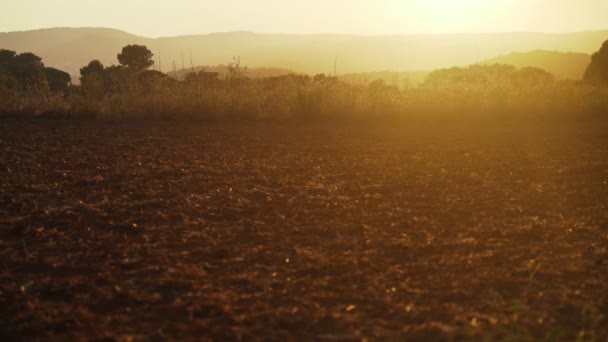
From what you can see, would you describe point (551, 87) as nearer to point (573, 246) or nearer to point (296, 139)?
point (296, 139)

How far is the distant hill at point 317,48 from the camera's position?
87.7 m

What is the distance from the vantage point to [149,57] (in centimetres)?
2855

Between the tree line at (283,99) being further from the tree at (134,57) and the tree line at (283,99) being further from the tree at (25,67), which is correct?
the tree at (134,57)

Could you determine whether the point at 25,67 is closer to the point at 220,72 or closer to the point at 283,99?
the point at 220,72

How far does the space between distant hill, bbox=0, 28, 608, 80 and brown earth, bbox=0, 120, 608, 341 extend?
75434 mm

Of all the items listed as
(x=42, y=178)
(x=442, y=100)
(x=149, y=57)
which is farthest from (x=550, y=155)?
(x=149, y=57)

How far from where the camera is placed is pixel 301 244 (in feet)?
9.83

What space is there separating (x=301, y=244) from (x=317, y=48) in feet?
343

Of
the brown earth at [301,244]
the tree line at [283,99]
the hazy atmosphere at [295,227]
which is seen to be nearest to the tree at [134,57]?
the tree line at [283,99]

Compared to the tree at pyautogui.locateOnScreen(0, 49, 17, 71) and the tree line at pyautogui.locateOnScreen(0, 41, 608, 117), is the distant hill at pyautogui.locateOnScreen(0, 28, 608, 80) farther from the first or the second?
the tree line at pyautogui.locateOnScreen(0, 41, 608, 117)

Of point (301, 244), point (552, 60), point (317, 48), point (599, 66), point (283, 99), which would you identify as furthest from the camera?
point (317, 48)

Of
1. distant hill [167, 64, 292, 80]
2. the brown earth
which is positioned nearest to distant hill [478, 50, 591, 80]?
distant hill [167, 64, 292, 80]

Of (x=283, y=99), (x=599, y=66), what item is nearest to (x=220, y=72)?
(x=599, y=66)

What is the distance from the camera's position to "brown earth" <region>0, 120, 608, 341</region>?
2115 mm
